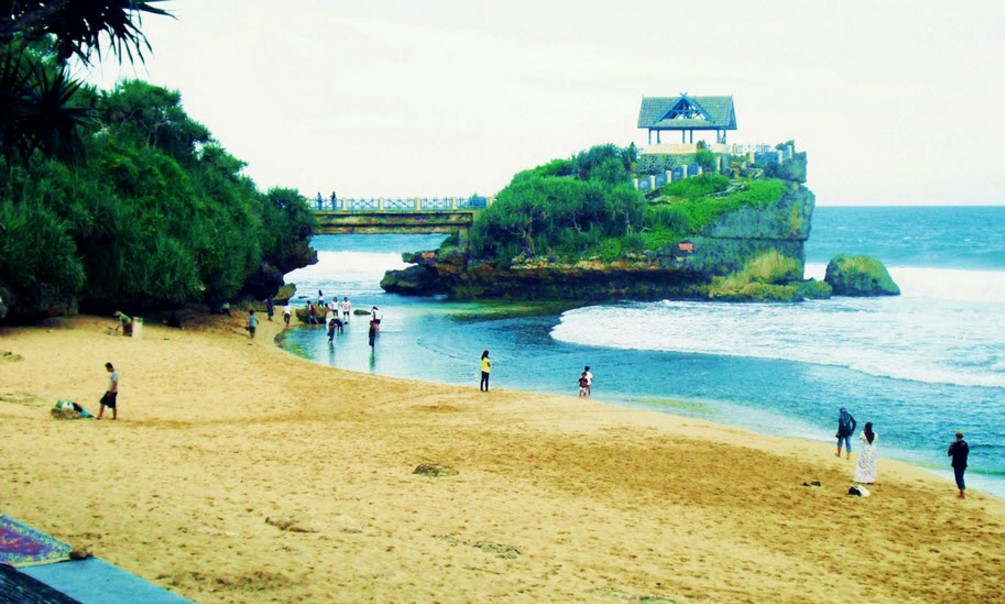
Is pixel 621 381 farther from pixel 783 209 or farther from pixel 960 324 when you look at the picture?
pixel 783 209

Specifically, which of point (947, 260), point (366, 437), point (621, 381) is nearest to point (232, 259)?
point (621, 381)

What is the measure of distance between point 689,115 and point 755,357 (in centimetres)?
4835

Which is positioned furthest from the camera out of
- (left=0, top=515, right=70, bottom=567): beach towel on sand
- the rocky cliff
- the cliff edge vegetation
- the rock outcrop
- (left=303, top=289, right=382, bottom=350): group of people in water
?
the rock outcrop

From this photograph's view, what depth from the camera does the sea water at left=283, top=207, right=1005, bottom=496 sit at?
27.4 m

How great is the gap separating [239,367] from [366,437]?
11082mm

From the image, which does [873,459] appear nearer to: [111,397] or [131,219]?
[111,397]

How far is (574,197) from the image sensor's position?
222 feet

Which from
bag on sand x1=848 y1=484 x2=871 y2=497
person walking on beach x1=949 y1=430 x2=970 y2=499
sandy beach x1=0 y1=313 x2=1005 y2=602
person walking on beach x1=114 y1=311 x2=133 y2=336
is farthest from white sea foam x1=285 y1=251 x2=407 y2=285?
person walking on beach x1=949 y1=430 x2=970 y2=499

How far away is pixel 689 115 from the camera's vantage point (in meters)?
84.0

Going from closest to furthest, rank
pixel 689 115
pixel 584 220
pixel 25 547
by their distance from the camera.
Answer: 1. pixel 25 547
2. pixel 584 220
3. pixel 689 115

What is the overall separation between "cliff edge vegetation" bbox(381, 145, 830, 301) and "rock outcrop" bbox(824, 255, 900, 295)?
225 centimetres

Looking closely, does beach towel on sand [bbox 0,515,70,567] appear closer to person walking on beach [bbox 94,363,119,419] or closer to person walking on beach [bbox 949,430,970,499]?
person walking on beach [bbox 94,363,119,419]

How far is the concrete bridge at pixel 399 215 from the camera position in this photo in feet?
223

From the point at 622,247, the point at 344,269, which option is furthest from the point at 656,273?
the point at 344,269
